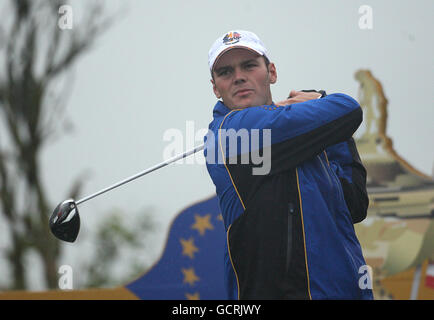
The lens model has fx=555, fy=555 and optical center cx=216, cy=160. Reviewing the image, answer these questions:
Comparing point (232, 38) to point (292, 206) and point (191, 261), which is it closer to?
point (292, 206)

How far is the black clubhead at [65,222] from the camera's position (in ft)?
5.02

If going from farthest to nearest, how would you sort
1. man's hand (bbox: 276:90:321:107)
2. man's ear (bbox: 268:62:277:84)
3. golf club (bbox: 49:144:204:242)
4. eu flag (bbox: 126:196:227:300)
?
eu flag (bbox: 126:196:227:300) < golf club (bbox: 49:144:204:242) < man's ear (bbox: 268:62:277:84) < man's hand (bbox: 276:90:321:107)

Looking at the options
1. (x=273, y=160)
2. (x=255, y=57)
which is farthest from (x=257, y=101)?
(x=273, y=160)

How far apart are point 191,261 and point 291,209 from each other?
153 cm

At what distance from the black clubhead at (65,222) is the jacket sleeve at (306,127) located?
2.09 feet

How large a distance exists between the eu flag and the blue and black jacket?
1328 mm

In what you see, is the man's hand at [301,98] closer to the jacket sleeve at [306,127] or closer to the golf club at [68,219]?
the jacket sleeve at [306,127]

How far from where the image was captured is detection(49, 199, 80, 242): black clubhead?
1530 millimetres

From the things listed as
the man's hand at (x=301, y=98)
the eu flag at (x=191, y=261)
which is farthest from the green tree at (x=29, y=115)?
the man's hand at (x=301, y=98)

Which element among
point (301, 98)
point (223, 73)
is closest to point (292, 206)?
point (301, 98)

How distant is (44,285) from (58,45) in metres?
1.36

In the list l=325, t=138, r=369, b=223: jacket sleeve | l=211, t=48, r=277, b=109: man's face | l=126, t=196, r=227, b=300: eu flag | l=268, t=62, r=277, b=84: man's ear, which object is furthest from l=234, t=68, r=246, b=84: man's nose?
l=126, t=196, r=227, b=300: eu flag

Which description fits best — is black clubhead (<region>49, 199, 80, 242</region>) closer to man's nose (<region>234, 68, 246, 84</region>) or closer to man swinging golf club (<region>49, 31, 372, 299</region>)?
man swinging golf club (<region>49, 31, 372, 299</region>)
